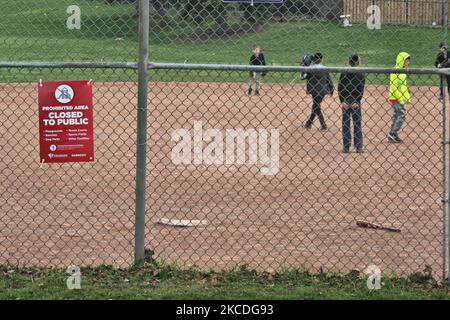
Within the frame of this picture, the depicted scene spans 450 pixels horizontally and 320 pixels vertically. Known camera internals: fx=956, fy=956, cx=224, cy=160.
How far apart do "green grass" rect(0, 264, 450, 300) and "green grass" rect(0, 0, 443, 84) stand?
14.3ft

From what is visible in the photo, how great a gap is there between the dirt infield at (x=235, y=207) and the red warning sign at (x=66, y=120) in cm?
143

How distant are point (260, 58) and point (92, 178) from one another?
33.6ft

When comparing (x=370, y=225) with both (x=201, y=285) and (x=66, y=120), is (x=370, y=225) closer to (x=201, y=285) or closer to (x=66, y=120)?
(x=201, y=285)

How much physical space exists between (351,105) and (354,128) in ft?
1.42

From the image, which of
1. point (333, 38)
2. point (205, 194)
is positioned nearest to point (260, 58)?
point (333, 38)

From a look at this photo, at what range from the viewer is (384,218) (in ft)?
38.0

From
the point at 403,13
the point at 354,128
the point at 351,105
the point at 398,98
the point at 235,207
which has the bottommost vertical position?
the point at 235,207

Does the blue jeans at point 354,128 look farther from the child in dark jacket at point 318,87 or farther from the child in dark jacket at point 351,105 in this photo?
the child in dark jacket at point 318,87

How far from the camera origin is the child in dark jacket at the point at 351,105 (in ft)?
52.3

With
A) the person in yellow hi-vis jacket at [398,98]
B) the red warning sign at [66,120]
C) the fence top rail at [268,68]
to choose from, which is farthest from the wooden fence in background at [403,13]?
the red warning sign at [66,120]

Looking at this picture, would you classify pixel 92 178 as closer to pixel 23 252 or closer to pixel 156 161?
pixel 156 161

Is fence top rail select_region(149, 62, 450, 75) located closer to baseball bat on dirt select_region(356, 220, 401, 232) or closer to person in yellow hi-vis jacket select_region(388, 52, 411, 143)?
baseball bat on dirt select_region(356, 220, 401, 232)

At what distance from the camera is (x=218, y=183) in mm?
13680

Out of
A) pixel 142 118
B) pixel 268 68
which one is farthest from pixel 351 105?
pixel 142 118
